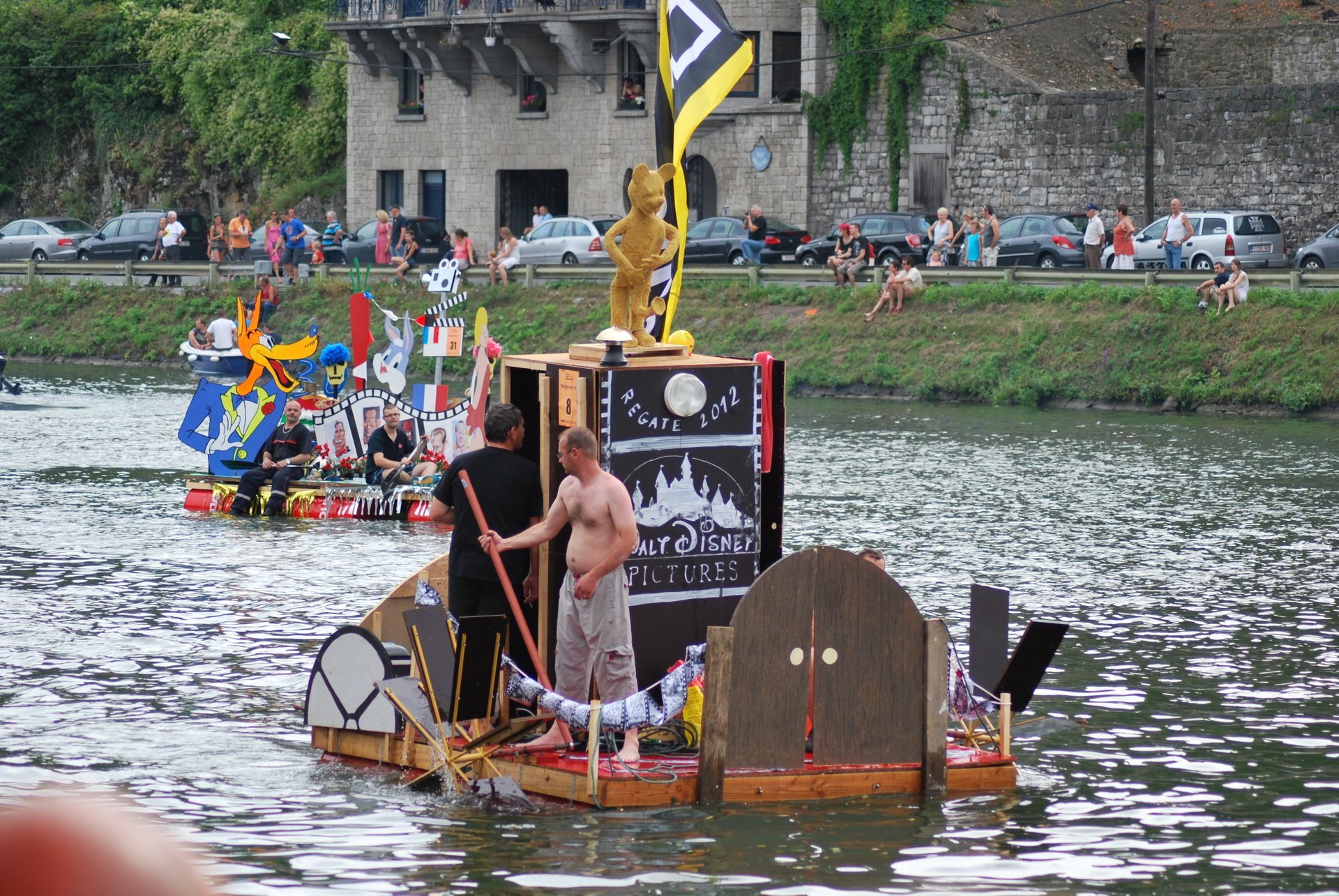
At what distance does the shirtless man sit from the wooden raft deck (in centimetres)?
21

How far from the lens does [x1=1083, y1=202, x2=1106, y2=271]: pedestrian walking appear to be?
38.1 metres

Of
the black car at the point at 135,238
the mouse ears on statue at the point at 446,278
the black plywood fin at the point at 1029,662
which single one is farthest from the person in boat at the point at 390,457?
the black car at the point at 135,238

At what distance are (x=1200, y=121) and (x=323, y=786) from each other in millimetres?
37569

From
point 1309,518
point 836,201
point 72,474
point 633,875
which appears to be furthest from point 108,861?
point 836,201

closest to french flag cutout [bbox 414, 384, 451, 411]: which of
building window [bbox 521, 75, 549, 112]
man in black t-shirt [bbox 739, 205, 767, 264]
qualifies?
man in black t-shirt [bbox 739, 205, 767, 264]

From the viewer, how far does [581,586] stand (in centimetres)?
920

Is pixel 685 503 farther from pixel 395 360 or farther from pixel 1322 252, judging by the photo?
pixel 1322 252

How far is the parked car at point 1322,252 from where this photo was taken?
3819 centimetres

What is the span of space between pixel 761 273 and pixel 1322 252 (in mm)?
11365

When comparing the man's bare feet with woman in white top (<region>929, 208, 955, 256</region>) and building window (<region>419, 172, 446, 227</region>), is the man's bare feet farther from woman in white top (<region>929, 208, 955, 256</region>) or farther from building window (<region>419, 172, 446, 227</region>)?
building window (<region>419, 172, 446, 227</region>)

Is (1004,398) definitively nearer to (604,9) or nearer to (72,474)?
(72,474)

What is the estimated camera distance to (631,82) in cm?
5216

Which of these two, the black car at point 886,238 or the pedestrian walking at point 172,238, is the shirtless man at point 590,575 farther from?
the pedestrian walking at point 172,238

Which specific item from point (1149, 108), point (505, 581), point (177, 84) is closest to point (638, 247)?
point (505, 581)
